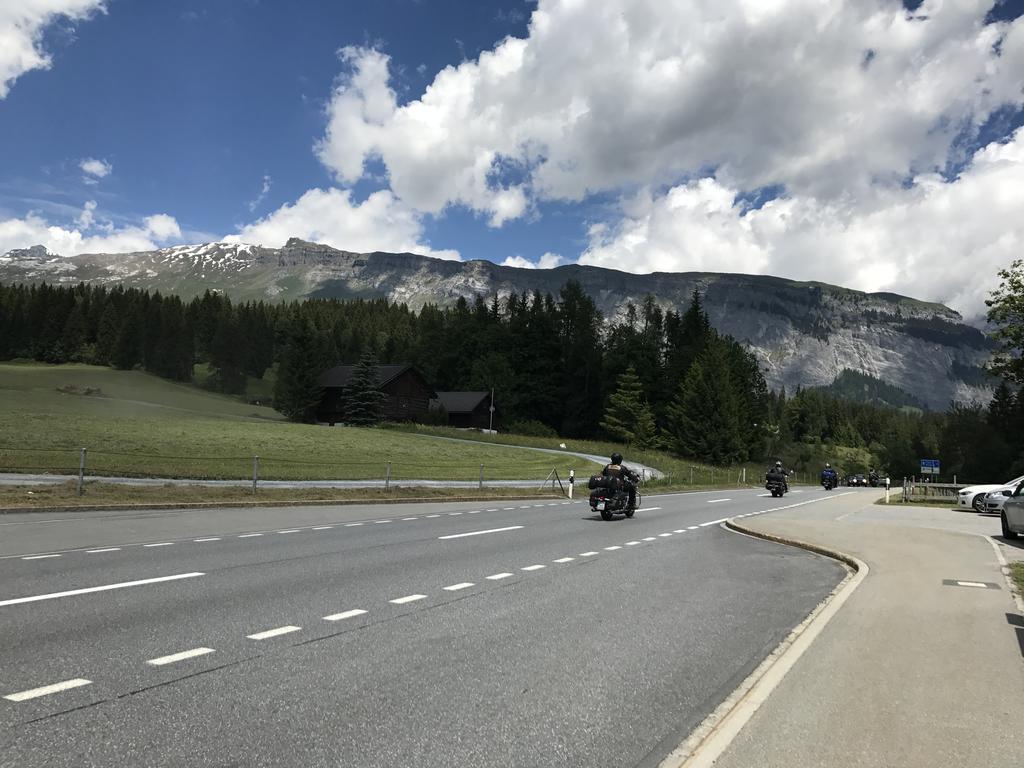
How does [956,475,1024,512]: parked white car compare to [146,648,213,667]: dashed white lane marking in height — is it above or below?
above

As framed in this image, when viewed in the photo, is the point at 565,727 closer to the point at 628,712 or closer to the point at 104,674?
the point at 628,712

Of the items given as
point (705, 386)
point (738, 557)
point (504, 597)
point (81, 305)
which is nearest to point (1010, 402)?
point (705, 386)

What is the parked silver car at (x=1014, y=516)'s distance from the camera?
16688mm

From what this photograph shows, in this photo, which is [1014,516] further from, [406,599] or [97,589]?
[97,589]

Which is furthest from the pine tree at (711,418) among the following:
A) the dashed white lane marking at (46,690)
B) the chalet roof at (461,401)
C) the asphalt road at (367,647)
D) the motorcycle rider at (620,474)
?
the dashed white lane marking at (46,690)

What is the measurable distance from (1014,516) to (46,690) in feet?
63.7

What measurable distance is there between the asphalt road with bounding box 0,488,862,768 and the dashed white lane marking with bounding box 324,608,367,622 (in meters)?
0.04

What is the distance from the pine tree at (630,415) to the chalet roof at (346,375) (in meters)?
26.7

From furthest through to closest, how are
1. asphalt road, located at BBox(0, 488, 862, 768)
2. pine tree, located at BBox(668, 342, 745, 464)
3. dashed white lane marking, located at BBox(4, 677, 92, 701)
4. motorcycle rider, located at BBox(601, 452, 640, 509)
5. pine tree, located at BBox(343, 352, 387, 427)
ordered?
1. pine tree, located at BBox(668, 342, 745, 464)
2. pine tree, located at BBox(343, 352, 387, 427)
3. motorcycle rider, located at BBox(601, 452, 640, 509)
4. dashed white lane marking, located at BBox(4, 677, 92, 701)
5. asphalt road, located at BBox(0, 488, 862, 768)

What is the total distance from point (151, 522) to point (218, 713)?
12.3 metres

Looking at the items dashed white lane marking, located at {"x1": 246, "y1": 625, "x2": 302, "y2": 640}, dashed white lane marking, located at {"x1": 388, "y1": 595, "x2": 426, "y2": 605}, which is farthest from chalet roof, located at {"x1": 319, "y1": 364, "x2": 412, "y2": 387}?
dashed white lane marking, located at {"x1": 246, "y1": 625, "x2": 302, "y2": 640}

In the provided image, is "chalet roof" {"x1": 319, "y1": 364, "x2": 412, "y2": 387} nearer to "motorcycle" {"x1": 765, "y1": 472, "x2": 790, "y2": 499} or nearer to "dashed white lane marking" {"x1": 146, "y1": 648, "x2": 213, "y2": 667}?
"motorcycle" {"x1": 765, "y1": 472, "x2": 790, "y2": 499}

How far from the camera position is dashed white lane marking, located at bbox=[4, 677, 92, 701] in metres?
4.50

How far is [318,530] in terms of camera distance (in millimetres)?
14711
